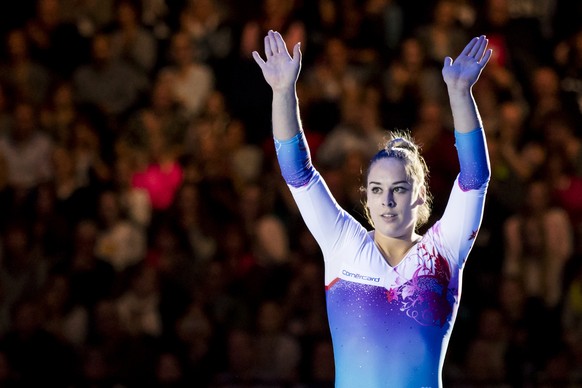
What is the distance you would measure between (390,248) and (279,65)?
851 millimetres

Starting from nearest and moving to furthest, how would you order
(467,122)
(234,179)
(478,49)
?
(467,122) < (478,49) < (234,179)

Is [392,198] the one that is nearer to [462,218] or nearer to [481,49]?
[462,218]

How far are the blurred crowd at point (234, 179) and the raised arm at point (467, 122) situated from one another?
3.14 meters

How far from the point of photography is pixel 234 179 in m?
8.83

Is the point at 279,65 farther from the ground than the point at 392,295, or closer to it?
farther from the ground

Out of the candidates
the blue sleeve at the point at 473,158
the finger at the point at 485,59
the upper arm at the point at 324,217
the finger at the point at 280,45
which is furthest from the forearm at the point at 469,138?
the finger at the point at 280,45

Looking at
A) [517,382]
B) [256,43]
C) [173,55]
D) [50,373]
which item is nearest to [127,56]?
[173,55]

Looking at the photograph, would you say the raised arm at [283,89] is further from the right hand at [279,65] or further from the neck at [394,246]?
the neck at [394,246]

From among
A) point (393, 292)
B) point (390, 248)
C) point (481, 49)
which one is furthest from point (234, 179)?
point (481, 49)

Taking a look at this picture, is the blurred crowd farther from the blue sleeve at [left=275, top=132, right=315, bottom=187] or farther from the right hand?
the right hand

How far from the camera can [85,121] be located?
9133 millimetres

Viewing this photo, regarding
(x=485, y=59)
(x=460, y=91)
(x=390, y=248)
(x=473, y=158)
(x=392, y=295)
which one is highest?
(x=485, y=59)

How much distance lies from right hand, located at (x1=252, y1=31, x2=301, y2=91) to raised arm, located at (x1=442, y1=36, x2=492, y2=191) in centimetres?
58

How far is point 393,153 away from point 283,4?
532 centimetres
